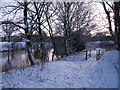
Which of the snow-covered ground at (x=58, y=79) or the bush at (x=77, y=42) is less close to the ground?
the bush at (x=77, y=42)

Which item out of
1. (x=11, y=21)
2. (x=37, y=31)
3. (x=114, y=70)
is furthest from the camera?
(x=37, y=31)

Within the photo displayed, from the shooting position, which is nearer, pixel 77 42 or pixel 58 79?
pixel 58 79

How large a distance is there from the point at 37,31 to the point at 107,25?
30.2 feet

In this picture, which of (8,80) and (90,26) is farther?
(90,26)

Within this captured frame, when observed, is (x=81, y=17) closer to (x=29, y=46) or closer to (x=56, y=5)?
(x=56, y=5)

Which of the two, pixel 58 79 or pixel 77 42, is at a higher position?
pixel 77 42

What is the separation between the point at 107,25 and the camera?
31.6 m

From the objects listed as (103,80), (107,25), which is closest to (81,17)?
(107,25)

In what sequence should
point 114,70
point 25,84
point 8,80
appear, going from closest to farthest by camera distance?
1. point 25,84
2. point 8,80
3. point 114,70

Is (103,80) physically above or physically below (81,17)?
below

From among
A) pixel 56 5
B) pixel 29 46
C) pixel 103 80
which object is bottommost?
pixel 103 80

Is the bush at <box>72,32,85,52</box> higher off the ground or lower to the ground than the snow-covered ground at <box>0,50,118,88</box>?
higher

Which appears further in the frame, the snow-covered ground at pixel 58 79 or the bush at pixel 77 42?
the bush at pixel 77 42

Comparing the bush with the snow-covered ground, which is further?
the bush
